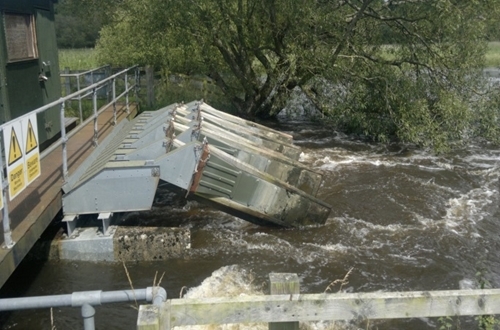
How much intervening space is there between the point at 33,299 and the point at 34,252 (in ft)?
14.7

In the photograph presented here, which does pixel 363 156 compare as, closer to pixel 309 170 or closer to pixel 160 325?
pixel 309 170

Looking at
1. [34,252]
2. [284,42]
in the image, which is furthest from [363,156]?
[34,252]

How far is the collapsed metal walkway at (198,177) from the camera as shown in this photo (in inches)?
269

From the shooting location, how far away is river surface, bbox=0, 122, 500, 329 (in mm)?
6242

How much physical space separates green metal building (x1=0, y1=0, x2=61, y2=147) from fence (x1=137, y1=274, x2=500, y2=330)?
5372 millimetres

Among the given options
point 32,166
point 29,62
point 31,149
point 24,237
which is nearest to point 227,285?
point 24,237

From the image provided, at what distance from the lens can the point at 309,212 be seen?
26.0ft

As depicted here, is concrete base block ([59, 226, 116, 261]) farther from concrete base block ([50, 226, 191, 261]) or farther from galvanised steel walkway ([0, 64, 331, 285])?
galvanised steel walkway ([0, 64, 331, 285])

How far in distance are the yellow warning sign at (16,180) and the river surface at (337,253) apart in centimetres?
147

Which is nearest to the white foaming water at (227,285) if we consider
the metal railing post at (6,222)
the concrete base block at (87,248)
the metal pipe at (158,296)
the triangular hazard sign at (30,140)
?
the concrete base block at (87,248)

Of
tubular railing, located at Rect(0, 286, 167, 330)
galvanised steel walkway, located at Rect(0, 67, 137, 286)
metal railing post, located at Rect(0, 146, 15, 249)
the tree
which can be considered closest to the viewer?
tubular railing, located at Rect(0, 286, 167, 330)

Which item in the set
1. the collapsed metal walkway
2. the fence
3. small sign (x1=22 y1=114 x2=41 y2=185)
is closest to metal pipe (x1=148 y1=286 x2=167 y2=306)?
the fence

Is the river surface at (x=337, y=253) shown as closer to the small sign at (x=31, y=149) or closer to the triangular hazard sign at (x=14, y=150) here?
the small sign at (x=31, y=149)

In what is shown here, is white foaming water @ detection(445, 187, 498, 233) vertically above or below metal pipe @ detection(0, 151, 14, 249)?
below
